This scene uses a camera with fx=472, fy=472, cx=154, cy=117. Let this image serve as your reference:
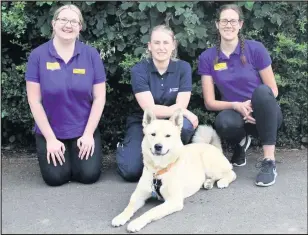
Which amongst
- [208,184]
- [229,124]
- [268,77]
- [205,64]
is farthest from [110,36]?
[208,184]

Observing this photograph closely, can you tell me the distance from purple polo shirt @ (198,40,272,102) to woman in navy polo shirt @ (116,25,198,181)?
28 cm

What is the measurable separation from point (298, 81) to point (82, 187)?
2592 mm

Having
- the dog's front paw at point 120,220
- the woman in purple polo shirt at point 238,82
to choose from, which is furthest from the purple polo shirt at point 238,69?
the dog's front paw at point 120,220

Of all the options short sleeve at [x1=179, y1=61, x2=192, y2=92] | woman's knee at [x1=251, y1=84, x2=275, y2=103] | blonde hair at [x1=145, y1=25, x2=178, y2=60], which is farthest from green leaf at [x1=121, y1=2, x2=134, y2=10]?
woman's knee at [x1=251, y1=84, x2=275, y2=103]

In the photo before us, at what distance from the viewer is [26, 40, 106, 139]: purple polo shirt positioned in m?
4.11

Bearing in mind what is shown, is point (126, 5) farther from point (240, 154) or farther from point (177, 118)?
point (240, 154)

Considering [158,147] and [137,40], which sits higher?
[137,40]

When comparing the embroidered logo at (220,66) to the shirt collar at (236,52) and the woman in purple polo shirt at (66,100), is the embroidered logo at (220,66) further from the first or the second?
the woman in purple polo shirt at (66,100)

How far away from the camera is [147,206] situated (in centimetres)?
369

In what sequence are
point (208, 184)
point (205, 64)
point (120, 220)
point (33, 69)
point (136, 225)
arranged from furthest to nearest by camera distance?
point (205, 64)
point (33, 69)
point (208, 184)
point (120, 220)
point (136, 225)

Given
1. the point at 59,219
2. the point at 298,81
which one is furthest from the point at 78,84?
the point at 298,81

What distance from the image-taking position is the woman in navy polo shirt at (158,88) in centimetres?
418

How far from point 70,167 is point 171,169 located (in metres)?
1.03

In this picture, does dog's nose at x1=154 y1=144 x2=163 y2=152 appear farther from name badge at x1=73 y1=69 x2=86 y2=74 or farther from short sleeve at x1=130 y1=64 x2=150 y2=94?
name badge at x1=73 y1=69 x2=86 y2=74
